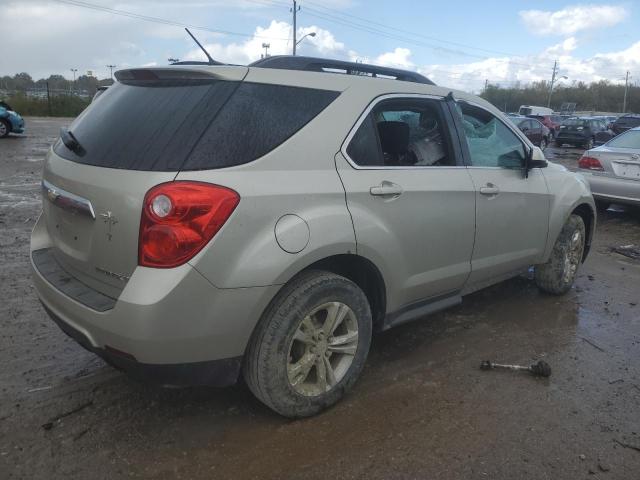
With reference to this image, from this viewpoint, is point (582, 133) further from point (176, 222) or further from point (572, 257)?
point (176, 222)

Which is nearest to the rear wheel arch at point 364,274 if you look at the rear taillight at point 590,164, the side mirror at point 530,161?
the side mirror at point 530,161

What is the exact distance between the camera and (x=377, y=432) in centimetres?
274

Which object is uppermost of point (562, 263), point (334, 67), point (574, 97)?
point (574, 97)

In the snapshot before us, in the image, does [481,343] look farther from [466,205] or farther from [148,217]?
[148,217]

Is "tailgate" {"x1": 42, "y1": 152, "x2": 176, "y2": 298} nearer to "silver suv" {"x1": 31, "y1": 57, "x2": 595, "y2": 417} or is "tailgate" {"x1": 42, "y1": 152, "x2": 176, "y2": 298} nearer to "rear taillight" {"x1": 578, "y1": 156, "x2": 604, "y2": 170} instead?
"silver suv" {"x1": 31, "y1": 57, "x2": 595, "y2": 417}

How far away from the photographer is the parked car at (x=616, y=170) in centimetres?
789

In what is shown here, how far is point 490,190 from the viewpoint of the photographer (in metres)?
3.69

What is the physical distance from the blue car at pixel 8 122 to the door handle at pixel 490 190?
716 inches

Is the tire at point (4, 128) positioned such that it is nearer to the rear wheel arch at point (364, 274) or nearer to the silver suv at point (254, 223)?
the silver suv at point (254, 223)

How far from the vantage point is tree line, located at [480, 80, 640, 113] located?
289ft

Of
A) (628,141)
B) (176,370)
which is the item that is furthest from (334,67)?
(628,141)

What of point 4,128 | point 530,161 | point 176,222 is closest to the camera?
point 176,222

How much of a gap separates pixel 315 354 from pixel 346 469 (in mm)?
571

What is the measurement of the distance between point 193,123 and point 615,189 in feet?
24.7
